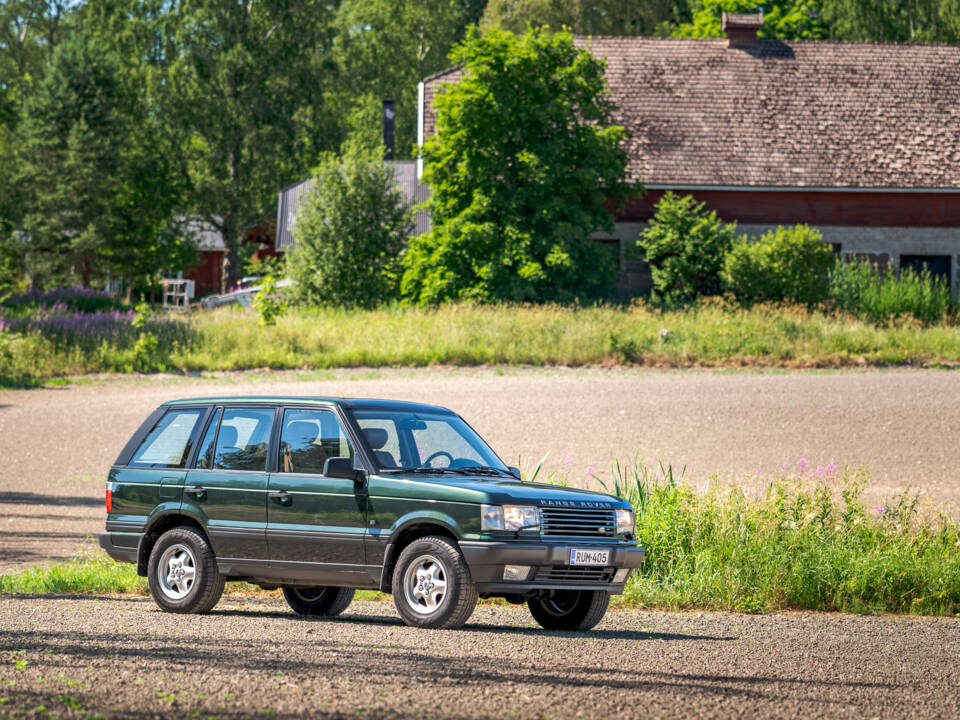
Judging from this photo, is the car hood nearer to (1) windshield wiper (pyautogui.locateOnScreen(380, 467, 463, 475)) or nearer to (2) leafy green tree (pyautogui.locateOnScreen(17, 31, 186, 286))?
(1) windshield wiper (pyautogui.locateOnScreen(380, 467, 463, 475))

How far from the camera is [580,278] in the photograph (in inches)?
1409

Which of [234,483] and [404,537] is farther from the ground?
[234,483]

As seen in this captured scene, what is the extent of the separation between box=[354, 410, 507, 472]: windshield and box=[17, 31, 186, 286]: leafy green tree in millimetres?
48257

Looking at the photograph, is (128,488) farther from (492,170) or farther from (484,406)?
(492,170)

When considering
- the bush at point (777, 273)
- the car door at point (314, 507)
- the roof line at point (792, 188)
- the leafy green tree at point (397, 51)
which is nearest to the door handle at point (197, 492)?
the car door at point (314, 507)

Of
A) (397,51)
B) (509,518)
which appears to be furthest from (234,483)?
(397,51)

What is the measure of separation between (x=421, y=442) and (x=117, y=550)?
9.19 ft

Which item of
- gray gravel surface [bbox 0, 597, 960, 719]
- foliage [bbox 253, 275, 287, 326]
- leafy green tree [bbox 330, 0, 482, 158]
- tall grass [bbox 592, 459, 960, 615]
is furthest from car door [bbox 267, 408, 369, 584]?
leafy green tree [bbox 330, 0, 482, 158]

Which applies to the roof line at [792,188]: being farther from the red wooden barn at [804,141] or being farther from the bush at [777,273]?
the bush at [777,273]

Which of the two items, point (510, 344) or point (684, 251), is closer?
point (510, 344)

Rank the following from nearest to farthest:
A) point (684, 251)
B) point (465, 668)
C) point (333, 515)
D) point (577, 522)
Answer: point (465, 668), point (577, 522), point (333, 515), point (684, 251)

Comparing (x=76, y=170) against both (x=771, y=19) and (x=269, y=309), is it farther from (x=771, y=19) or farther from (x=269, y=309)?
(x=771, y=19)

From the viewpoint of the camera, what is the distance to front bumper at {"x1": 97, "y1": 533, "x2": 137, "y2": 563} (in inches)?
444

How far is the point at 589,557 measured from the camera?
9703mm
